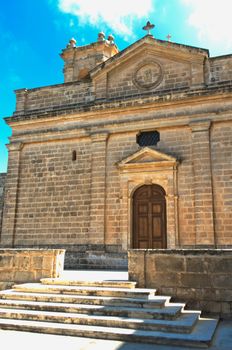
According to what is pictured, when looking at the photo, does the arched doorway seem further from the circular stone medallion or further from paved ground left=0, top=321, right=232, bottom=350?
paved ground left=0, top=321, right=232, bottom=350

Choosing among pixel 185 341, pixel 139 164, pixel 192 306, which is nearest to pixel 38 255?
pixel 192 306

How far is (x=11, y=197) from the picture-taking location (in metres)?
14.3

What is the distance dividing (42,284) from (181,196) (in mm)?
6209

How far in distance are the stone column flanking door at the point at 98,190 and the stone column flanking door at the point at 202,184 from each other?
346cm

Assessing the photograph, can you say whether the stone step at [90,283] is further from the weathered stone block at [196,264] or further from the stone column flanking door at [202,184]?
the stone column flanking door at [202,184]

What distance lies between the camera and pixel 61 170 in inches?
546

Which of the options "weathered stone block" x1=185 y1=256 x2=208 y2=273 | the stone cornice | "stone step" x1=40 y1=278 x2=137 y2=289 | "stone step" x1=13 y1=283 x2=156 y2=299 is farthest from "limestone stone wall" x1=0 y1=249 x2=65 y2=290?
the stone cornice

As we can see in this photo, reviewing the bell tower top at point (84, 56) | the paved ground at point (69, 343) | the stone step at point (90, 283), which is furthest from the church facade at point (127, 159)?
the bell tower top at point (84, 56)

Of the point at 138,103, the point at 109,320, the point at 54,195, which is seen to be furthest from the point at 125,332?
the point at 138,103

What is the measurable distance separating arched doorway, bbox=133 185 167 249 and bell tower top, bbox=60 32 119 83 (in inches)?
469

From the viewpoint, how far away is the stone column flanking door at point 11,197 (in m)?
13.9

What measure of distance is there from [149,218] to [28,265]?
5.54 m

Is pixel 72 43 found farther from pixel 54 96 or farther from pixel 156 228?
pixel 156 228

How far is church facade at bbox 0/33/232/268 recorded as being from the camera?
38.1 feet
